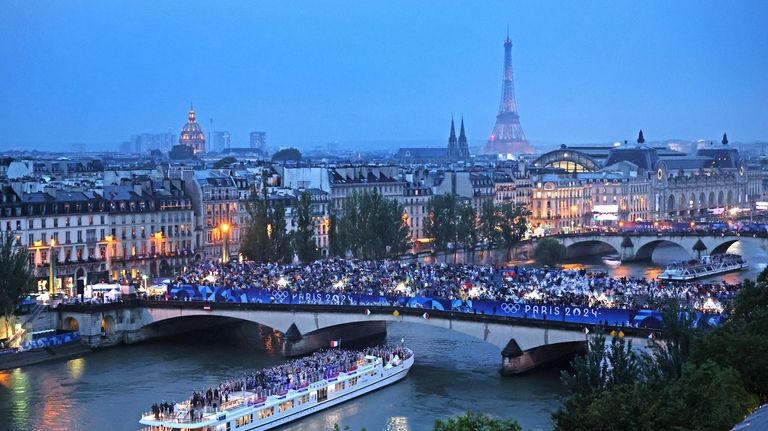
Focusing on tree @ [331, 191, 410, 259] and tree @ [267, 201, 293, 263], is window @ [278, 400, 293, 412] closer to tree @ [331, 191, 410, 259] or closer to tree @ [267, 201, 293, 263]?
tree @ [267, 201, 293, 263]

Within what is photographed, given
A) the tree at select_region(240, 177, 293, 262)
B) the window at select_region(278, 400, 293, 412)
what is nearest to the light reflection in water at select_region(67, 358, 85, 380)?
the window at select_region(278, 400, 293, 412)

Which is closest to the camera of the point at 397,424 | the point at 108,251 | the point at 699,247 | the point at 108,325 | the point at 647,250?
the point at 397,424

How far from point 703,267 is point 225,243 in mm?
28034

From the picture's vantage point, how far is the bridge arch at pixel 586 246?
94125mm

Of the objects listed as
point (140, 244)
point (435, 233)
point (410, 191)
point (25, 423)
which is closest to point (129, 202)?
point (140, 244)

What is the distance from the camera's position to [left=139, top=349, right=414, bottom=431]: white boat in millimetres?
37875

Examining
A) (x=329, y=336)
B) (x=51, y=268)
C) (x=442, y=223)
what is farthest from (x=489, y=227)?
(x=329, y=336)

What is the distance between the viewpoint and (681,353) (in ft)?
116

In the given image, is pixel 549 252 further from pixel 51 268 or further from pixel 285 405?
pixel 285 405

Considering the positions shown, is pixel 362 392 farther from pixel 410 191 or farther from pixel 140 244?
pixel 410 191

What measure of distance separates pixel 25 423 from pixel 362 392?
11.0 m

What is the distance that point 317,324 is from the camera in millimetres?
51125

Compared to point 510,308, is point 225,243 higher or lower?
higher

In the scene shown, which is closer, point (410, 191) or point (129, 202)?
point (129, 202)
